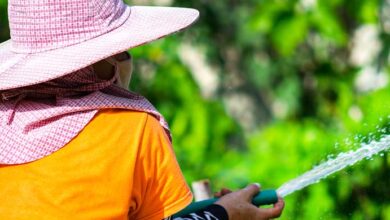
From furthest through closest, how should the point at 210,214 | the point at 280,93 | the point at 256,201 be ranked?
1. the point at 280,93
2. the point at 256,201
3. the point at 210,214

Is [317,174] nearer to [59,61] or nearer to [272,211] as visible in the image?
[272,211]

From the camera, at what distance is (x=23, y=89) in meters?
1.91

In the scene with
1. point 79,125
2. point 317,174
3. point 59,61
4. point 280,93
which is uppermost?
point 59,61

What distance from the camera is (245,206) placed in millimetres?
2057

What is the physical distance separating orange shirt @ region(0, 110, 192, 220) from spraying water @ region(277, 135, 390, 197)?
439 millimetres

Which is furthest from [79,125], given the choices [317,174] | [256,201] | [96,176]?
[317,174]

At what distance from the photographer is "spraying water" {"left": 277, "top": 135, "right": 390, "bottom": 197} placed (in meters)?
2.25

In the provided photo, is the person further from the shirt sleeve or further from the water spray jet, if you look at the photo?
the water spray jet

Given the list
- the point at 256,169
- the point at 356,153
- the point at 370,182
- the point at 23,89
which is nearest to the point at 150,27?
the point at 23,89

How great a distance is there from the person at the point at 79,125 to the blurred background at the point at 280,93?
0.79 metres

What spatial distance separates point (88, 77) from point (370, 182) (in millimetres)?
1618

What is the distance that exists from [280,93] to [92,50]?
4.03 metres

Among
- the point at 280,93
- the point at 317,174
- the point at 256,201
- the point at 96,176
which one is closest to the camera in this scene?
the point at 96,176

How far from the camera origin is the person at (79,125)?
1836 millimetres
